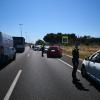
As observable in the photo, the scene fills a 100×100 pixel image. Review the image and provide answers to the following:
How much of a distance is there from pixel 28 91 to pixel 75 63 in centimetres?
470

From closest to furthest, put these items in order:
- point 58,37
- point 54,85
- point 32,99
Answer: point 32,99
point 54,85
point 58,37

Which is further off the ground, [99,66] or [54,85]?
[99,66]

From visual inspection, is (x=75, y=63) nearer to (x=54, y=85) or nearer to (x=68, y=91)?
(x=54, y=85)

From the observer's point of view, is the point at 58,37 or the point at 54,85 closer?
the point at 54,85

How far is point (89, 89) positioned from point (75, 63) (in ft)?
12.8

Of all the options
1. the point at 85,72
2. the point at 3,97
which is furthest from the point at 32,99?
the point at 85,72

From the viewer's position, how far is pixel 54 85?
1061 cm

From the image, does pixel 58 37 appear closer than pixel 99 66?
No

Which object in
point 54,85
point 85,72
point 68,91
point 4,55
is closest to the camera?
point 68,91

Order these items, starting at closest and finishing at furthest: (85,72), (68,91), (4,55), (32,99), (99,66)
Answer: (32,99) → (68,91) → (99,66) → (85,72) → (4,55)

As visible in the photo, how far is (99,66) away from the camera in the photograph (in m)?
9.95

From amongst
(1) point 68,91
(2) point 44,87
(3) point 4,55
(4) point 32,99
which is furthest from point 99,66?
(3) point 4,55

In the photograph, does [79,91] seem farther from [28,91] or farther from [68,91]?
[28,91]

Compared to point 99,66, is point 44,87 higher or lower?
lower
